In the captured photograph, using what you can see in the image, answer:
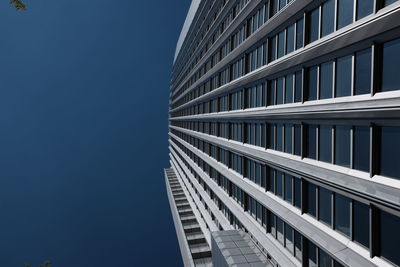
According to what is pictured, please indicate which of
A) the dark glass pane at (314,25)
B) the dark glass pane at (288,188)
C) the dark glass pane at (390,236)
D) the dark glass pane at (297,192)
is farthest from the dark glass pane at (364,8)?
the dark glass pane at (288,188)

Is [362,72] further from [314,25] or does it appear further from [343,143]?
[314,25]

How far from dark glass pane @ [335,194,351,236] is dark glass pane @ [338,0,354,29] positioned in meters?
8.46

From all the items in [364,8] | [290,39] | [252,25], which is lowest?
[364,8]

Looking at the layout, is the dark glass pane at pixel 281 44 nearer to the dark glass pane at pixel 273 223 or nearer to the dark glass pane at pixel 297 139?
the dark glass pane at pixel 297 139

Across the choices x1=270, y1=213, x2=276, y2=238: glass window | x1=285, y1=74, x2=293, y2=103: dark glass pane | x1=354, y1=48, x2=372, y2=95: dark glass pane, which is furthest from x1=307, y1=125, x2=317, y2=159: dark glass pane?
x1=270, y1=213, x2=276, y2=238: glass window

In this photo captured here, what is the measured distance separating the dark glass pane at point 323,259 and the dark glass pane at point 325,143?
17.1 ft

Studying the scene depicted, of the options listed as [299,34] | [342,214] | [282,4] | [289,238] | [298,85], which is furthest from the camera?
[282,4]

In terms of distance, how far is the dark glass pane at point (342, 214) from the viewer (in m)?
13.3

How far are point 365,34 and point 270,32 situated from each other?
10.7 meters

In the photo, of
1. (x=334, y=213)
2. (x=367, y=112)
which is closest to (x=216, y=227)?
(x=334, y=213)

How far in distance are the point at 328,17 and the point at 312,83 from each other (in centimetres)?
364

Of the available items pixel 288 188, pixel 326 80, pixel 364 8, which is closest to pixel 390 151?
pixel 326 80

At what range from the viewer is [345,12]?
13.3m

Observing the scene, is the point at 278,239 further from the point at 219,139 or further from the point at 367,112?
the point at 219,139
